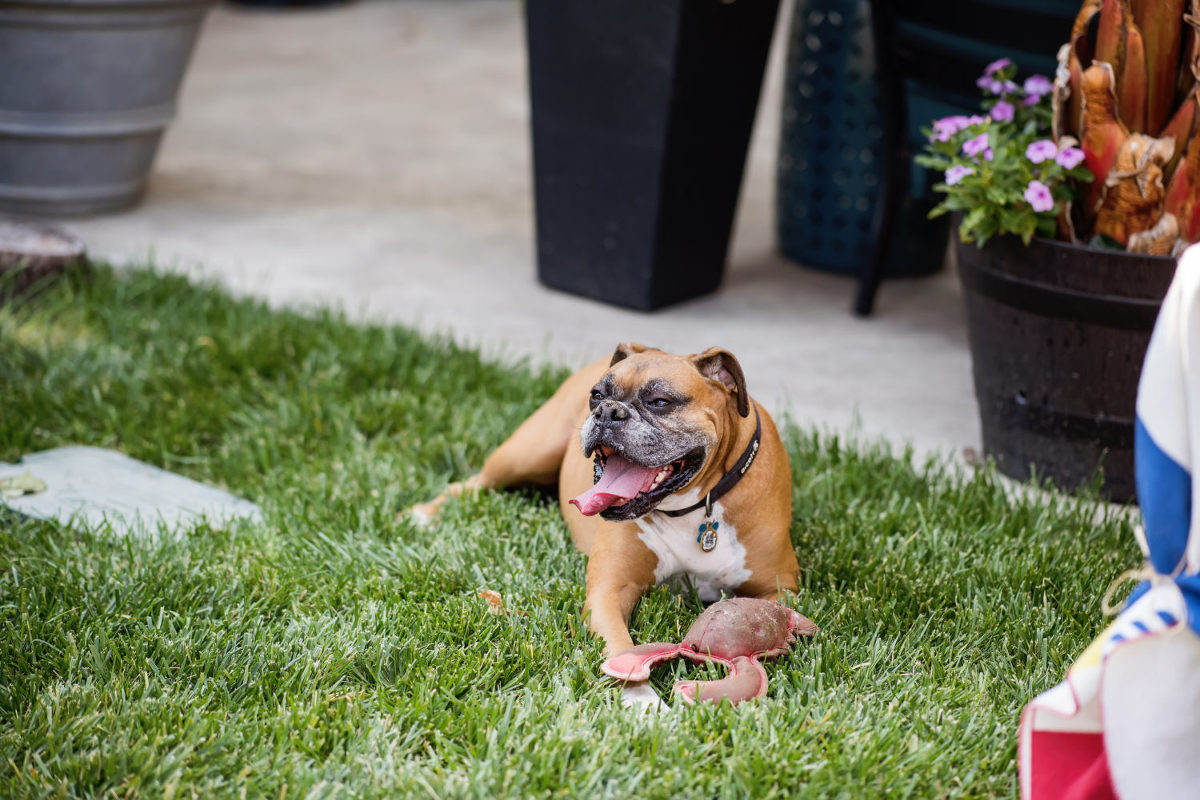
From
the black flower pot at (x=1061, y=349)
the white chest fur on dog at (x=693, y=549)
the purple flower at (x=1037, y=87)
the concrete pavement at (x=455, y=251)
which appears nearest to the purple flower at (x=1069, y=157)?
the black flower pot at (x=1061, y=349)

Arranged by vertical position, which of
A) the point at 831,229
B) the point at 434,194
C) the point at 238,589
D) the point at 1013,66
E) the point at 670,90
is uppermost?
the point at 1013,66

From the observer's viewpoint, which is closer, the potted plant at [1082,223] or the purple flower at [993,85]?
the potted plant at [1082,223]

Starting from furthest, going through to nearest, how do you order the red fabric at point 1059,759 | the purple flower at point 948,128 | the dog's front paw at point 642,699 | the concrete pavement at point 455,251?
the concrete pavement at point 455,251
the purple flower at point 948,128
the dog's front paw at point 642,699
the red fabric at point 1059,759

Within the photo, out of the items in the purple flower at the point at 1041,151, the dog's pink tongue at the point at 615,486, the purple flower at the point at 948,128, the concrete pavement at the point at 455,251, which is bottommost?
the concrete pavement at the point at 455,251

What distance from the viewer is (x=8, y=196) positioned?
517 centimetres

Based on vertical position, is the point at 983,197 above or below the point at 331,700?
above

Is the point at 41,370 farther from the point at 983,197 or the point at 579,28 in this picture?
the point at 983,197

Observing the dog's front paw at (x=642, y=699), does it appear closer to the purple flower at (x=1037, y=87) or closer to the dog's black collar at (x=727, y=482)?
the dog's black collar at (x=727, y=482)

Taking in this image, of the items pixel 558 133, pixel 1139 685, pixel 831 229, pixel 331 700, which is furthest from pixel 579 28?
pixel 1139 685

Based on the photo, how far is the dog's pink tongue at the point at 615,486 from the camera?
220 centimetres

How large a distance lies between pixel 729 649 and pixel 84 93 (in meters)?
3.97

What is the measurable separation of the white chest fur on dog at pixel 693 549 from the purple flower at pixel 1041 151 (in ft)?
4.05

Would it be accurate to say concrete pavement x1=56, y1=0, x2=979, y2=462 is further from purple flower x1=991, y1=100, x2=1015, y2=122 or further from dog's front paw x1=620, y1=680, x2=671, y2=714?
dog's front paw x1=620, y1=680, x2=671, y2=714

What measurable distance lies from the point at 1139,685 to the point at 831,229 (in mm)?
3484
